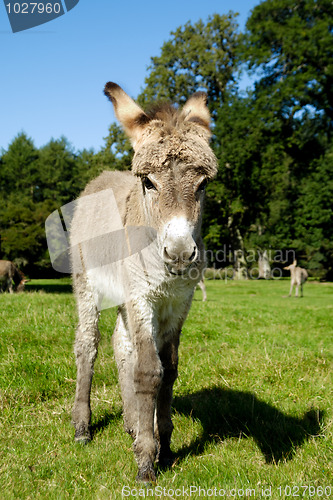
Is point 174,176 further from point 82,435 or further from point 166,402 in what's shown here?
point 82,435

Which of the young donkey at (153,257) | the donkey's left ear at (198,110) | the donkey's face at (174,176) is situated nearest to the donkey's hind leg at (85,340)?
the young donkey at (153,257)

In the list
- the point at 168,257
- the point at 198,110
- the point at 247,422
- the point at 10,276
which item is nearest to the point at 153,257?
the point at 168,257

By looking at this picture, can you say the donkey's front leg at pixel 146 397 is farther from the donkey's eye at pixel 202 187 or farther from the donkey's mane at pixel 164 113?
the donkey's mane at pixel 164 113

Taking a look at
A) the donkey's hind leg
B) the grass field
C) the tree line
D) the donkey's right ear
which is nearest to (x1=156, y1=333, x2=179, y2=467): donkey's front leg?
the grass field

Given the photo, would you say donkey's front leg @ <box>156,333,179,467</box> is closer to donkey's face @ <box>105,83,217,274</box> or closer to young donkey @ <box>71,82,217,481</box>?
young donkey @ <box>71,82,217,481</box>

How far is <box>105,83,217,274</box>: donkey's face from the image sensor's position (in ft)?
7.94

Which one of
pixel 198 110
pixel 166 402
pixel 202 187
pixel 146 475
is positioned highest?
pixel 198 110

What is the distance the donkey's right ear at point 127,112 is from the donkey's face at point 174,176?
1 cm

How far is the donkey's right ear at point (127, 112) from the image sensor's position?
9.82ft

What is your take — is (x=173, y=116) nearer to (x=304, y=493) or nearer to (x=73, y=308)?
(x=304, y=493)

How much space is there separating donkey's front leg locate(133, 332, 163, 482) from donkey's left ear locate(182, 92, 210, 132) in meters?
1.66

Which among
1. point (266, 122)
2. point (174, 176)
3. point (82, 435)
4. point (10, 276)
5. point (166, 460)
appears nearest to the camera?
point (174, 176)

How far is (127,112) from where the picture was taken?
307cm

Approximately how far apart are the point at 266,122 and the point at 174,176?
102 feet
